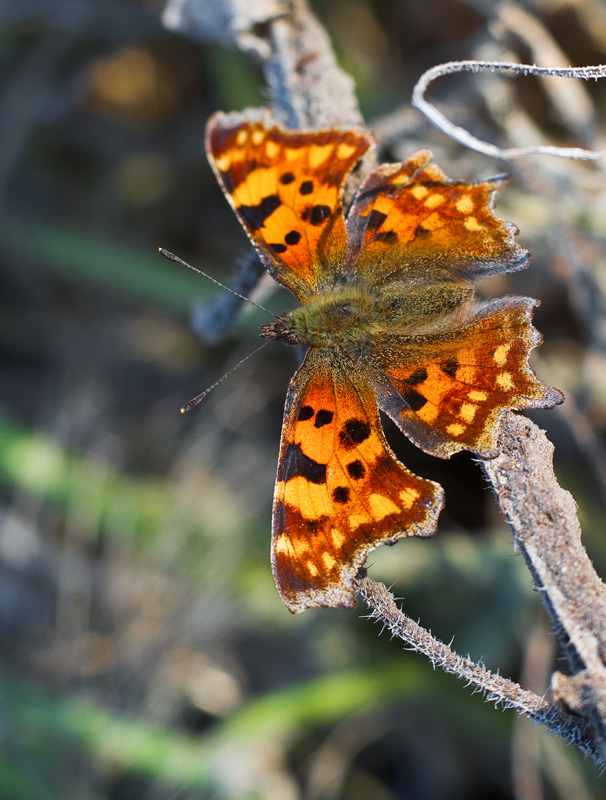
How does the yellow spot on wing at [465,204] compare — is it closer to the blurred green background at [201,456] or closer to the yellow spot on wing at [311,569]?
the blurred green background at [201,456]

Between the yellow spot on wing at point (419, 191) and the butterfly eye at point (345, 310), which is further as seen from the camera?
the butterfly eye at point (345, 310)

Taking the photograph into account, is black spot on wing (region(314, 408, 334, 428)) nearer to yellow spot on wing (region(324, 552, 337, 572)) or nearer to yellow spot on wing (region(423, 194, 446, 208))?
yellow spot on wing (region(324, 552, 337, 572))

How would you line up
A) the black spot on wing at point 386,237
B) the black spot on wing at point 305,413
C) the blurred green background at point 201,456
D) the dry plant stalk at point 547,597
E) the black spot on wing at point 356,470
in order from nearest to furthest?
the dry plant stalk at point 547,597, the black spot on wing at point 356,470, the black spot on wing at point 305,413, the black spot on wing at point 386,237, the blurred green background at point 201,456

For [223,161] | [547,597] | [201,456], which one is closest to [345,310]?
[223,161]

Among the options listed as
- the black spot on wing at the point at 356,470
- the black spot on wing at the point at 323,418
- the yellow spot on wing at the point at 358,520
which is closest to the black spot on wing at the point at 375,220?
the black spot on wing at the point at 323,418

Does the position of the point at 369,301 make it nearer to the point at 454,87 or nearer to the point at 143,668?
the point at 454,87

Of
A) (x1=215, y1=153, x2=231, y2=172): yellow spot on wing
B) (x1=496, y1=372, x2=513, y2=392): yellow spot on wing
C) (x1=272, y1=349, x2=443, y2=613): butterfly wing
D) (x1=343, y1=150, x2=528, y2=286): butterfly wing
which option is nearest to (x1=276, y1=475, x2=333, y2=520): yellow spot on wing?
(x1=272, y1=349, x2=443, y2=613): butterfly wing

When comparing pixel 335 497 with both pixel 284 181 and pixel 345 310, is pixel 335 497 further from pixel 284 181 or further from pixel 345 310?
pixel 284 181

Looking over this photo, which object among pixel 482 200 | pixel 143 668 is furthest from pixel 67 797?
pixel 482 200
